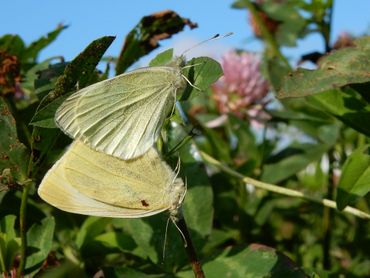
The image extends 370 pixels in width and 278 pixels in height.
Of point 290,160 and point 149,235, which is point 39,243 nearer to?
point 149,235

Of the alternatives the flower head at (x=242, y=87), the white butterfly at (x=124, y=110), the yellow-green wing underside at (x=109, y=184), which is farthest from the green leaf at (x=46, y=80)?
the flower head at (x=242, y=87)

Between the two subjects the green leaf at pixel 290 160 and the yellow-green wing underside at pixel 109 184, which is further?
the green leaf at pixel 290 160

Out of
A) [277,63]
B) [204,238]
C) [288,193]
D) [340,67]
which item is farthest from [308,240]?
[340,67]

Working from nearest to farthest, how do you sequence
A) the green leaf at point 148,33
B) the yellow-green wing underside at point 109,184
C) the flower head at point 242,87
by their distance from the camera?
the yellow-green wing underside at point 109,184
the green leaf at point 148,33
the flower head at point 242,87

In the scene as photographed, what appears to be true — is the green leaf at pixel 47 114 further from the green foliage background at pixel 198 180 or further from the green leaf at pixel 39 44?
the green leaf at pixel 39 44

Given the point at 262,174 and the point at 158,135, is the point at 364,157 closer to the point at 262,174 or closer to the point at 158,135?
the point at 158,135

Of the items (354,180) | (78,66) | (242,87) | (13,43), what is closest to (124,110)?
(78,66)
